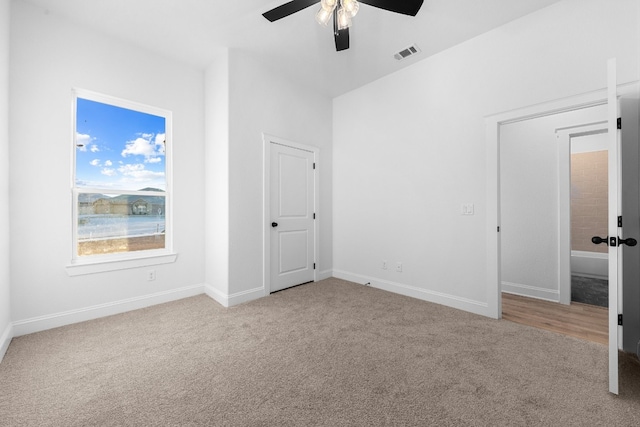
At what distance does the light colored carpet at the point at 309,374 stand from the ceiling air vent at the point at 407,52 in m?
3.03

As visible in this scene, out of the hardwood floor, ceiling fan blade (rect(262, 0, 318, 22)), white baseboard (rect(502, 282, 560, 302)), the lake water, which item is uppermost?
ceiling fan blade (rect(262, 0, 318, 22))

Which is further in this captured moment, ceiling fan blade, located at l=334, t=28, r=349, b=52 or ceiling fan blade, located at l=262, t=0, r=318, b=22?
ceiling fan blade, located at l=334, t=28, r=349, b=52

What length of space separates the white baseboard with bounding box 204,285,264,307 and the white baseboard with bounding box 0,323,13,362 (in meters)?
1.71

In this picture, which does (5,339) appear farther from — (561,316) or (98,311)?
(561,316)

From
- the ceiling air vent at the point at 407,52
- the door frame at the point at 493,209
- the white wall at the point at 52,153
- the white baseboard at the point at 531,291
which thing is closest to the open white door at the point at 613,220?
the door frame at the point at 493,209

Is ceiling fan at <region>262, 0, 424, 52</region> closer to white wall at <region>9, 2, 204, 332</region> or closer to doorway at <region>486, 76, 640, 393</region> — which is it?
doorway at <region>486, 76, 640, 393</region>

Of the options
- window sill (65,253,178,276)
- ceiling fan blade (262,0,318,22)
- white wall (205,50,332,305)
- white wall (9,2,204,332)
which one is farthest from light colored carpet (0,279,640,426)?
ceiling fan blade (262,0,318,22)

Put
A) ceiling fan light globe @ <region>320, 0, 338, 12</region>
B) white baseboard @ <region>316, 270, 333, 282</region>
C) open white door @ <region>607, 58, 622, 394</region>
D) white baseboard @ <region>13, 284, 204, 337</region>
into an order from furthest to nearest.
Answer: white baseboard @ <region>316, 270, 333, 282</region> < white baseboard @ <region>13, 284, 204, 337</region> < ceiling fan light globe @ <region>320, 0, 338, 12</region> < open white door @ <region>607, 58, 622, 394</region>

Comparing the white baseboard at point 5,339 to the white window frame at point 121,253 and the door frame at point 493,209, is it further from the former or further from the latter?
the door frame at point 493,209

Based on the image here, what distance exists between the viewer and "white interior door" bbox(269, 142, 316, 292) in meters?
3.72

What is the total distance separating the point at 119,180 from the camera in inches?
121

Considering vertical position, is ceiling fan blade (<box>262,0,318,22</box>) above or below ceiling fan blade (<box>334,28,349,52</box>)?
above

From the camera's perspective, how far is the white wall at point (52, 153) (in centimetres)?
244

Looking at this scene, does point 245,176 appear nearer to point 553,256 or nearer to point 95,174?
point 95,174
